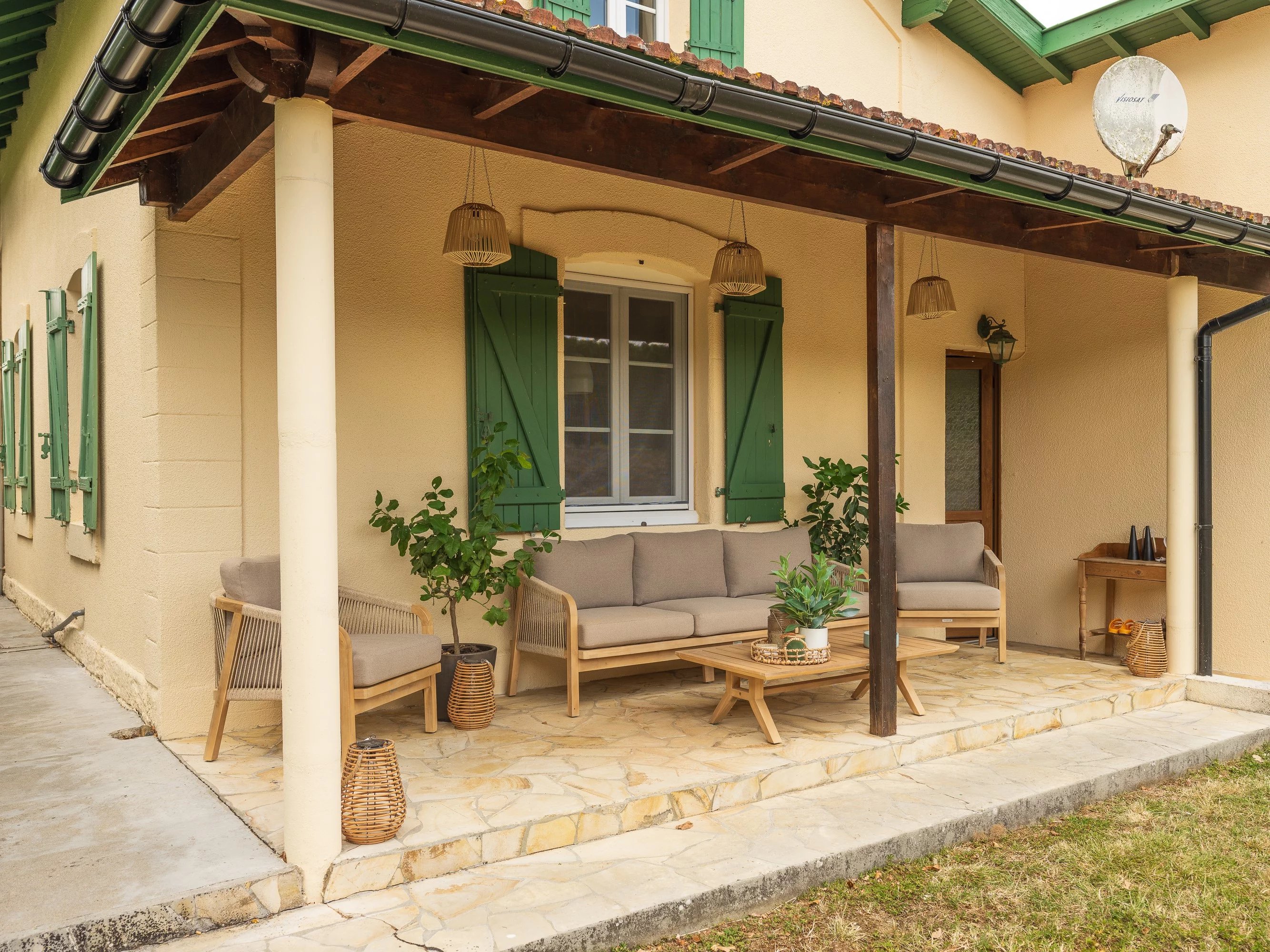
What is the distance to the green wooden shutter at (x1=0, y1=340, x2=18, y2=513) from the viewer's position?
27.8 feet

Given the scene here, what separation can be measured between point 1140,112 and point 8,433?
9309 millimetres

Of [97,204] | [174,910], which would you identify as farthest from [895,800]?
[97,204]

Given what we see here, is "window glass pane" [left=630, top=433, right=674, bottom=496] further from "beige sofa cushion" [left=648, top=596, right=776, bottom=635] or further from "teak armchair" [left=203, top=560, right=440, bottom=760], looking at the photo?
"teak armchair" [left=203, top=560, right=440, bottom=760]

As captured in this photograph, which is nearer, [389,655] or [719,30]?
[389,655]

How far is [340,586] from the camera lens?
4.71 metres

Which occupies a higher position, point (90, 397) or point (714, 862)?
point (90, 397)

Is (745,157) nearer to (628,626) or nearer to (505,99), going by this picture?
(505,99)

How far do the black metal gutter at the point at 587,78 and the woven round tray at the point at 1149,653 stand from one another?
264cm

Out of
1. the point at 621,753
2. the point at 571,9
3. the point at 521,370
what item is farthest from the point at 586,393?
the point at 621,753

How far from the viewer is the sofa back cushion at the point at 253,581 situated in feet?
13.6

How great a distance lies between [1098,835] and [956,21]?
6.03m

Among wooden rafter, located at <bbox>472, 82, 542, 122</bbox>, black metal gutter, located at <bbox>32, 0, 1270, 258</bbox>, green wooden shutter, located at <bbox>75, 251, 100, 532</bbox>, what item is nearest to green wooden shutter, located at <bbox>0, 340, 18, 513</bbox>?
green wooden shutter, located at <bbox>75, 251, 100, 532</bbox>

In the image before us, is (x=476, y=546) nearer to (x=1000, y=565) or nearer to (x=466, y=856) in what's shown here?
(x=466, y=856)

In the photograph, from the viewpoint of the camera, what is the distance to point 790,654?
441cm
